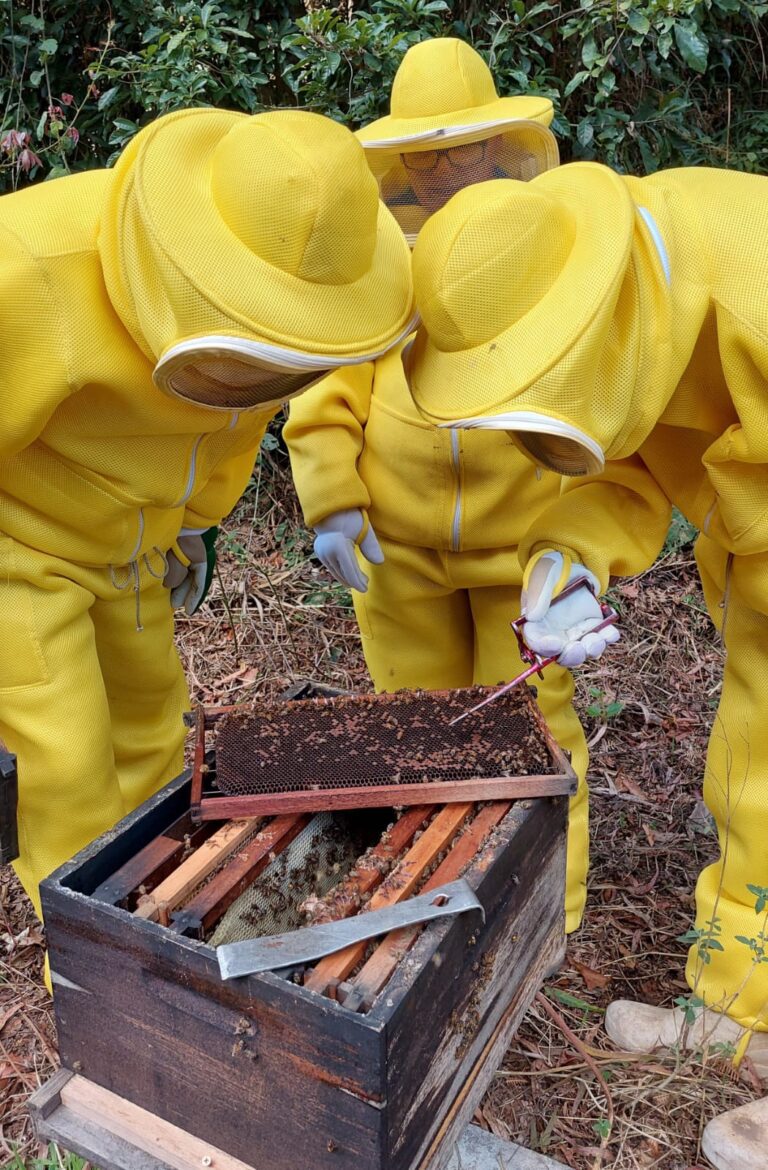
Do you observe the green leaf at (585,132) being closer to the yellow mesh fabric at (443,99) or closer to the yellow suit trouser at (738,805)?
the yellow mesh fabric at (443,99)

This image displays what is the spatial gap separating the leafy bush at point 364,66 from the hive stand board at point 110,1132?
3609mm

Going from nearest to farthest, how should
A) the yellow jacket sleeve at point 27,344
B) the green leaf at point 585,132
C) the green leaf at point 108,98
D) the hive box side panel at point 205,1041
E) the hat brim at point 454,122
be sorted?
the hive box side panel at point 205,1041, the yellow jacket sleeve at point 27,344, the hat brim at point 454,122, the green leaf at point 585,132, the green leaf at point 108,98

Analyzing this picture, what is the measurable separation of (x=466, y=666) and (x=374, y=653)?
0.90 ft

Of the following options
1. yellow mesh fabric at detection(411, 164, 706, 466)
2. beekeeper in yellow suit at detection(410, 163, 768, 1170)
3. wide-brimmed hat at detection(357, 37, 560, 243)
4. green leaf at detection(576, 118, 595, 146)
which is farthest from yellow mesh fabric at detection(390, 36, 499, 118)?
green leaf at detection(576, 118, 595, 146)

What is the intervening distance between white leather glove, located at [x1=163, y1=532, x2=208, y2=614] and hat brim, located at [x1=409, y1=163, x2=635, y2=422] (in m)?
1.19

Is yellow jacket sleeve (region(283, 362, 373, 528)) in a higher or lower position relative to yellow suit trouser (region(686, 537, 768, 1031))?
higher

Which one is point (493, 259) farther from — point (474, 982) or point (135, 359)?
point (474, 982)

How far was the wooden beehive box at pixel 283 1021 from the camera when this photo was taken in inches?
52.4

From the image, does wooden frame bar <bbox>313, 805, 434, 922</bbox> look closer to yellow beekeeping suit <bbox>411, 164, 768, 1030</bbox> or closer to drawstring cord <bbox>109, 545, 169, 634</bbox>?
yellow beekeeping suit <bbox>411, 164, 768, 1030</bbox>

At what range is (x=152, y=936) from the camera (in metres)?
1.43

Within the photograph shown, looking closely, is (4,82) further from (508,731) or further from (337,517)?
(508,731)

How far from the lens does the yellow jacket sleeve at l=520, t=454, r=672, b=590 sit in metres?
2.02

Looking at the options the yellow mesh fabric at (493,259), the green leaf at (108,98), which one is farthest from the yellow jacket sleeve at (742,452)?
the green leaf at (108,98)

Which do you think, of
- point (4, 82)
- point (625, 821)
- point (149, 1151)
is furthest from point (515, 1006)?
point (4, 82)
